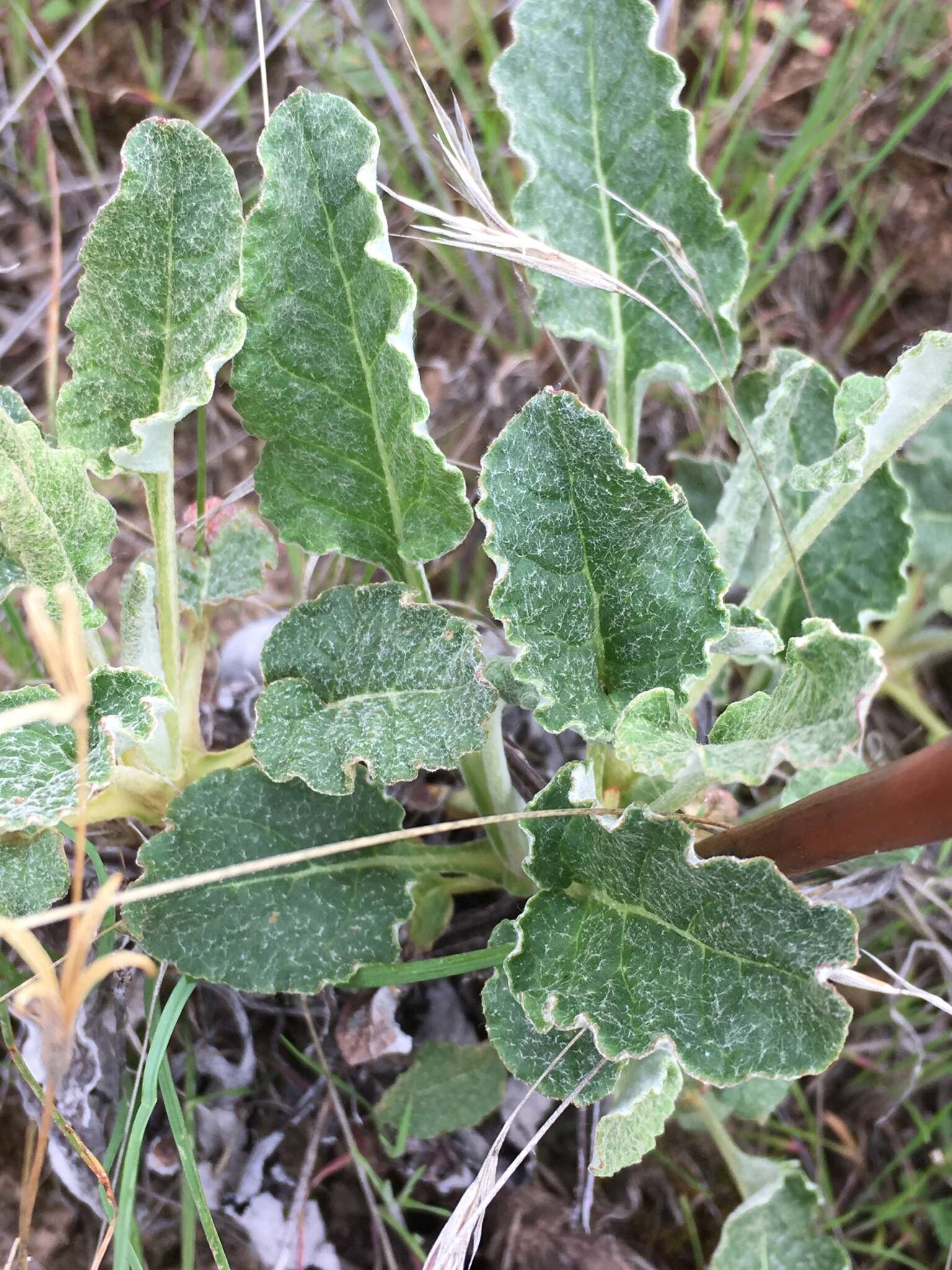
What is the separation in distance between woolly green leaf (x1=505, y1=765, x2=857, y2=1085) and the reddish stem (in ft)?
0.14

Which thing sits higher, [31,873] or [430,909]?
[31,873]

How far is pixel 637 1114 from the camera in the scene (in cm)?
106

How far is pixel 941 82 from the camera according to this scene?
1.77 m

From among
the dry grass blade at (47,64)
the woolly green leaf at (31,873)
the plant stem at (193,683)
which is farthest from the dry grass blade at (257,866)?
the dry grass blade at (47,64)

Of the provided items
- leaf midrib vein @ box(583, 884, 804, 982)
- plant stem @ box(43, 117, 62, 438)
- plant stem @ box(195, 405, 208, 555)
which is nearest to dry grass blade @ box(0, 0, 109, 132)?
plant stem @ box(43, 117, 62, 438)

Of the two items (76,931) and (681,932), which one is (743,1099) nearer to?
(681,932)

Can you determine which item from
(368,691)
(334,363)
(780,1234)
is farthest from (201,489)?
(780,1234)

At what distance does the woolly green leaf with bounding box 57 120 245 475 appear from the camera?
1.13m

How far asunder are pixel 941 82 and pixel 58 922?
1896 mm

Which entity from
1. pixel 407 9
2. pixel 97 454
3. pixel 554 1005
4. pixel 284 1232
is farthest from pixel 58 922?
pixel 407 9

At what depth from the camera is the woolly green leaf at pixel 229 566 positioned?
4.58 ft

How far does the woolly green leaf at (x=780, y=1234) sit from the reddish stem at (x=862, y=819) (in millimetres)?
655

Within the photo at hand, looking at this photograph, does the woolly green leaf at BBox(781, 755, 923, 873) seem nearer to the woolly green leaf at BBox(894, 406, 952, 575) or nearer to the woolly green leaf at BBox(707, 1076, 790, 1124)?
the woolly green leaf at BBox(707, 1076, 790, 1124)

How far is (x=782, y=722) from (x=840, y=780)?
47 centimetres
